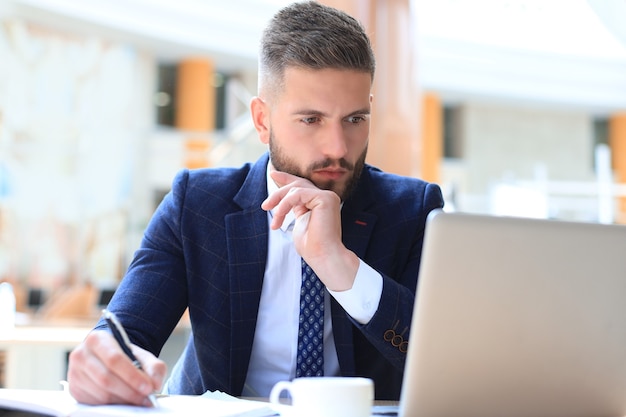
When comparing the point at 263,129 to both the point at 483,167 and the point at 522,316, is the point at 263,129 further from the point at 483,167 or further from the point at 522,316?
the point at 483,167

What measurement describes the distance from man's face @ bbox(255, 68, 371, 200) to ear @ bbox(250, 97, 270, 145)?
94mm

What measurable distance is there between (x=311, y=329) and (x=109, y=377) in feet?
1.76

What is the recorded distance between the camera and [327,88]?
1521 mm

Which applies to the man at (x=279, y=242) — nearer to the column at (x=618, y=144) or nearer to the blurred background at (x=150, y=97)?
the blurred background at (x=150, y=97)

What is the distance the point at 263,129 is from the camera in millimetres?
1725

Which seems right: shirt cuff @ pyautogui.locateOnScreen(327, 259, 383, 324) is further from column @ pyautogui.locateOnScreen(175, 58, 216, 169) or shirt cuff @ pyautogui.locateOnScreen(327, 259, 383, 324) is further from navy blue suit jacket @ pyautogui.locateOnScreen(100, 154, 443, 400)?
column @ pyautogui.locateOnScreen(175, 58, 216, 169)

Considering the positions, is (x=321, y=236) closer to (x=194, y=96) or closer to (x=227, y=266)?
(x=227, y=266)

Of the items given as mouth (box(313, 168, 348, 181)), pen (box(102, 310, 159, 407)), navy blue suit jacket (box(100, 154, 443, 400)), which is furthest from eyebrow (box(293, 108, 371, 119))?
pen (box(102, 310, 159, 407))

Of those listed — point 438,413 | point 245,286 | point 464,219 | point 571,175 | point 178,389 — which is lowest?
point 178,389

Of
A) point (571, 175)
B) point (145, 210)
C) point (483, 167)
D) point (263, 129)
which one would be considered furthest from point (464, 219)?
point (571, 175)

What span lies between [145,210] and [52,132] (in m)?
2.09

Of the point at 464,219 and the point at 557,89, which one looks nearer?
the point at 464,219

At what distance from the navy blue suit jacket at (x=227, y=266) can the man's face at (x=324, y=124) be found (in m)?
0.13

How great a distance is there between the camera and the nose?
152 cm
